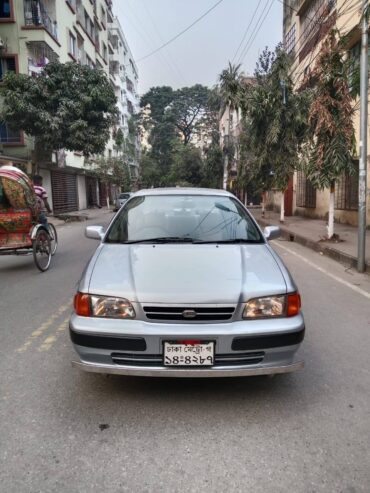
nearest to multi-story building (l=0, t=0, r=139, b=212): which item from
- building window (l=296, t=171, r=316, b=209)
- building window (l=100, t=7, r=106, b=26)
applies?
building window (l=100, t=7, r=106, b=26)

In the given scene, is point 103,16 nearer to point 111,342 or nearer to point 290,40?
point 290,40

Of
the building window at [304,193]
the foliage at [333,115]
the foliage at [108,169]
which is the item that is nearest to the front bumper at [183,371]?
the foliage at [333,115]

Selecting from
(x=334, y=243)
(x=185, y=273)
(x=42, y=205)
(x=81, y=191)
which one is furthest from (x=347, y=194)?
(x=81, y=191)

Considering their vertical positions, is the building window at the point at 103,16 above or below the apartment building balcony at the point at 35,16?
above

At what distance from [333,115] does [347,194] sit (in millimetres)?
5679

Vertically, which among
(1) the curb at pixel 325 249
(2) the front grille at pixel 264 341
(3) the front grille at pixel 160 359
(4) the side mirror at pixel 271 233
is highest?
(4) the side mirror at pixel 271 233

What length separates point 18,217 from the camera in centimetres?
789

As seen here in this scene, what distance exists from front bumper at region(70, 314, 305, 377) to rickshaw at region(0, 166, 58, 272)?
206 inches

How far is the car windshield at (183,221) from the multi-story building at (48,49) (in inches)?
666

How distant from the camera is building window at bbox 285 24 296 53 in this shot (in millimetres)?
23517

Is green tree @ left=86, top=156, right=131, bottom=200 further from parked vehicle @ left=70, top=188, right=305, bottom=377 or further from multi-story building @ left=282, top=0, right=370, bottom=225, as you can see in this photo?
parked vehicle @ left=70, top=188, right=305, bottom=377

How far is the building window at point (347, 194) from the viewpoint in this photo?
1534cm

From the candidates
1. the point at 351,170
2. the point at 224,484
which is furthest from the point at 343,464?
the point at 351,170

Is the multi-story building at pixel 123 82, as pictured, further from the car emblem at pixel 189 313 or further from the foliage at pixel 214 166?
the car emblem at pixel 189 313
